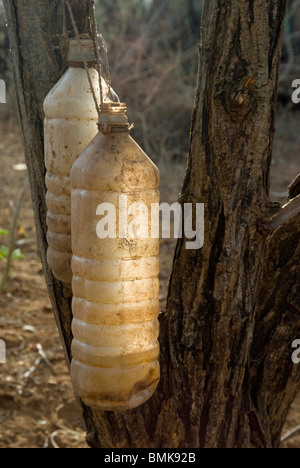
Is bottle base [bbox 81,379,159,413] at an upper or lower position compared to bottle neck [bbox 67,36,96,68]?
lower

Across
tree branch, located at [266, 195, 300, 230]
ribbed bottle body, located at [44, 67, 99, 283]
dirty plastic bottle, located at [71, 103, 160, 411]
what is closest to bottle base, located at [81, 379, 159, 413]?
dirty plastic bottle, located at [71, 103, 160, 411]

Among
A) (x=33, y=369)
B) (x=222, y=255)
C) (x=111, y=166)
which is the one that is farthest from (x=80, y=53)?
(x=33, y=369)

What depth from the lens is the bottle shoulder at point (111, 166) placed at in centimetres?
169

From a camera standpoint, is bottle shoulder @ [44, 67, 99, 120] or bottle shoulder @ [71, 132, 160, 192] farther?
bottle shoulder @ [44, 67, 99, 120]

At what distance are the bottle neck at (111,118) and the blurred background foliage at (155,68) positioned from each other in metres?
5.68

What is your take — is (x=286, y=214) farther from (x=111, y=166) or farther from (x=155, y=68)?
(x=155, y=68)

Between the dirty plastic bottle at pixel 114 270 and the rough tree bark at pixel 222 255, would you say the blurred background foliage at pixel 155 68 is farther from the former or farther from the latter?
the dirty plastic bottle at pixel 114 270

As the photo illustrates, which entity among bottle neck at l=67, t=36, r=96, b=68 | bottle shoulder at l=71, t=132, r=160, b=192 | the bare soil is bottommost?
the bare soil

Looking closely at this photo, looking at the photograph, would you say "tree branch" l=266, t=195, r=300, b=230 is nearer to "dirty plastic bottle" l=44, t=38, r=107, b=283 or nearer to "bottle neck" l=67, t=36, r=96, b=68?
"dirty plastic bottle" l=44, t=38, r=107, b=283

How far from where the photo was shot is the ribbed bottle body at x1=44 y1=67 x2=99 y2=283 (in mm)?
1865

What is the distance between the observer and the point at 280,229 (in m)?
2.27

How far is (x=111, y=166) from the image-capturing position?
1691 millimetres
